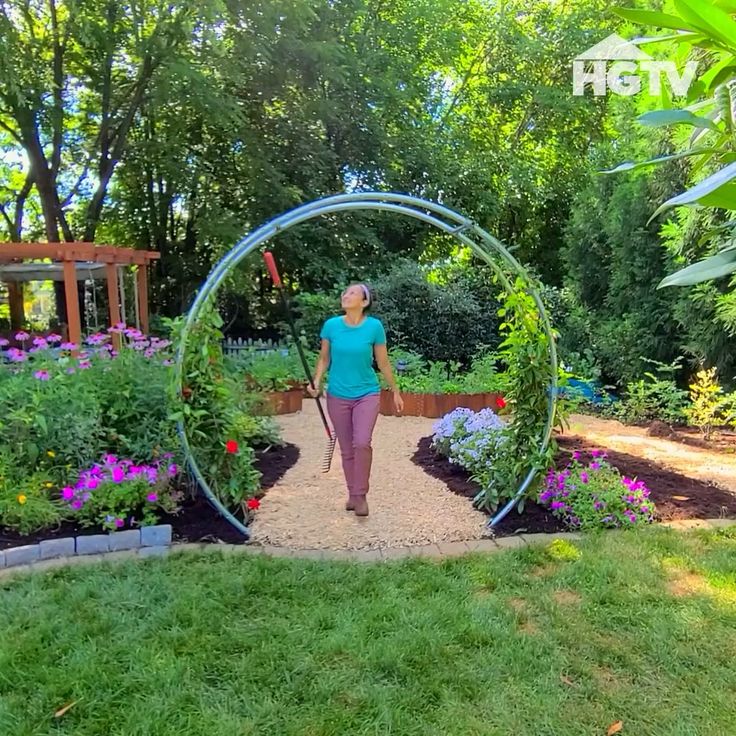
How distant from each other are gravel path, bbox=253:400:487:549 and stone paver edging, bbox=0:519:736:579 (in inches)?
6.3

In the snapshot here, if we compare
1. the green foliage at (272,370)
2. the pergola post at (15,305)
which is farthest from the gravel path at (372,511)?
the pergola post at (15,305)

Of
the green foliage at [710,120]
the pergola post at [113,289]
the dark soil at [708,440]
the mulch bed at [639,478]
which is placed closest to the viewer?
the green foliage at [710,120]

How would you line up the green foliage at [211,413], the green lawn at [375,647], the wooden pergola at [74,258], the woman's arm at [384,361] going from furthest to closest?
the wooden pergola at [74,258], the woman's arm at [384,361], the green foliage at [211,413], the green lawn at [375,647]

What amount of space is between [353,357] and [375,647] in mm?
1880

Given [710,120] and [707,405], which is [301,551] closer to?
[710,120]

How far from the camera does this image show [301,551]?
10.5 feet

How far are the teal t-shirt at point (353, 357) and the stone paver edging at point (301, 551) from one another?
100cm

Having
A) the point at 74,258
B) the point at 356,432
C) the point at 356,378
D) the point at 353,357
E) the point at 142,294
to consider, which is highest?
the point at 74,258

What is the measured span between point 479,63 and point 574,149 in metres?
2.99

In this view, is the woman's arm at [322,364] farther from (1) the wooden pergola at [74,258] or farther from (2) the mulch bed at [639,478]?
(1) the wooden pergola at [74,258]

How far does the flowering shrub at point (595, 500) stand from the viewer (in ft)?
11.5

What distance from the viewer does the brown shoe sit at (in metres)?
3.84

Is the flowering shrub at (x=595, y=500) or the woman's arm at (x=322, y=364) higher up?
the woman's arm at (x=322, y=364)

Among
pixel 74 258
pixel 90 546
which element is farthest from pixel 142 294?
pixel 90 546
